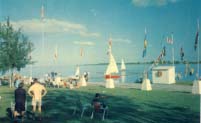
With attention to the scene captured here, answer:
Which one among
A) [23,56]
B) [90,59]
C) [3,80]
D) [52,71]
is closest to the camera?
[90,59]

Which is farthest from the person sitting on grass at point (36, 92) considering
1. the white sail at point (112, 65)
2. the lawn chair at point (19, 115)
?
the white sail at point (112, 65)

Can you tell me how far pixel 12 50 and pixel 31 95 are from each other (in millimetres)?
4306

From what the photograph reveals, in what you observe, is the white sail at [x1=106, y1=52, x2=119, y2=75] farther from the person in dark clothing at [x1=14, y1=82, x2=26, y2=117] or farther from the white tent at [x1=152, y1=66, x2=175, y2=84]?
the white tent at [x1=152, y1=66, x2=175, y2=84]

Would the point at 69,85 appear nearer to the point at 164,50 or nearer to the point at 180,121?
the point at 164,50

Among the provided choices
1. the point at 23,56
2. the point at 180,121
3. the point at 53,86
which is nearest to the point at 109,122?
the point at 180,121

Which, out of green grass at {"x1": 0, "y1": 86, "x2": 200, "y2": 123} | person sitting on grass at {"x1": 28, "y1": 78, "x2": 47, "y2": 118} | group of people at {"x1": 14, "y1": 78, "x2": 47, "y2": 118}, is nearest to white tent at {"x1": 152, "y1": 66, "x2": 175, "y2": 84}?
green grass at {"x1": 0, "y1": 86, "x2": 200, "y2": 123}

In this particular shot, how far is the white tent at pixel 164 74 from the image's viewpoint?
19441 millimetres

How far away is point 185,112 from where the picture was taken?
1089cm

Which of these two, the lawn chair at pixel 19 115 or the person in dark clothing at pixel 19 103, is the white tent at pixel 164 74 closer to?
the lawn chair at pixel 19 115

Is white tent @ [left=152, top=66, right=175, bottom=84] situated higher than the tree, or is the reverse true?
the tree

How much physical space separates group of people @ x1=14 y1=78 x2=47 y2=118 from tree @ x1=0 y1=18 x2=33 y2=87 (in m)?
2.37

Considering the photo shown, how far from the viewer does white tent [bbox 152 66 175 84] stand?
19.4m

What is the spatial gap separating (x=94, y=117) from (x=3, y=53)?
5286mm

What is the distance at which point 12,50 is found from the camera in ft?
47.4
